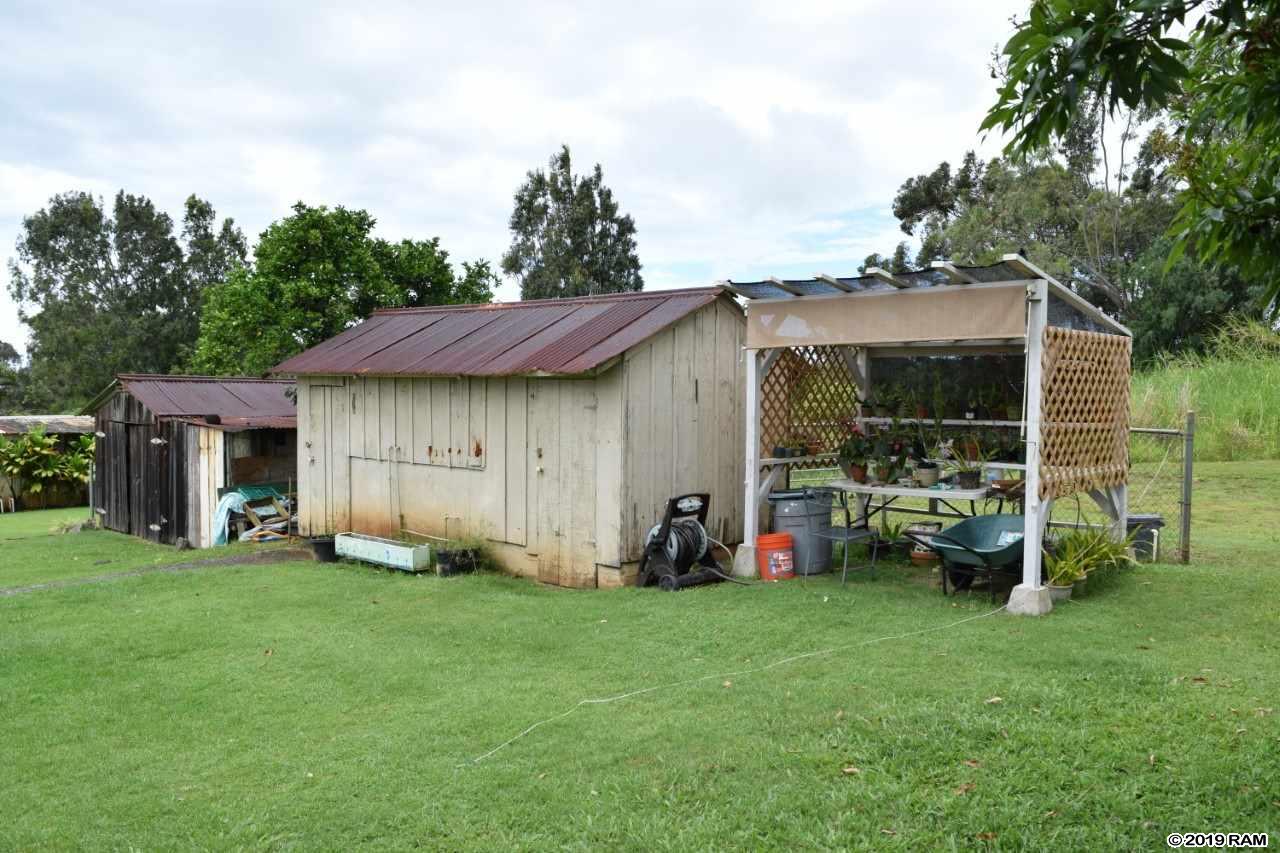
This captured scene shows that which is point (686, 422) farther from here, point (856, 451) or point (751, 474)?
point (856, 451)

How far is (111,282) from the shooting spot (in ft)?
126

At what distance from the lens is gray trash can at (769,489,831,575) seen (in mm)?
8844

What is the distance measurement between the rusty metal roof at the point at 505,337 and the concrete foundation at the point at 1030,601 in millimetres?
3895

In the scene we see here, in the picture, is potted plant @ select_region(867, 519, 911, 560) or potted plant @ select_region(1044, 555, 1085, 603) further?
potted plant @ select_region(867, 519, 911, 560)

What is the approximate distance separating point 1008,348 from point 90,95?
1884cm

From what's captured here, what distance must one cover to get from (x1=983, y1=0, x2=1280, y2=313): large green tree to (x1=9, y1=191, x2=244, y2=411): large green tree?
127ft

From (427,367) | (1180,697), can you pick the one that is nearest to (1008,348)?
(1180,697)

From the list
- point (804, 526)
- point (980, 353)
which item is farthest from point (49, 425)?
point (980, 353)

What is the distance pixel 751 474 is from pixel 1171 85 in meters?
6.38

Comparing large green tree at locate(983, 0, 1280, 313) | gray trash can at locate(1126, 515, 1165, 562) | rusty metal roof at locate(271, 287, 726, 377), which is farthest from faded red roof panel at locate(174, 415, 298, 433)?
large green tree at locate(983, 0, 1280, 313)

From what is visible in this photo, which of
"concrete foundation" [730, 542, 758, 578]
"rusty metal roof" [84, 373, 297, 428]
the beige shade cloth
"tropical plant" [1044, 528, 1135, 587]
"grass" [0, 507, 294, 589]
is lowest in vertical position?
"grass" [0, 507, 294, 589]

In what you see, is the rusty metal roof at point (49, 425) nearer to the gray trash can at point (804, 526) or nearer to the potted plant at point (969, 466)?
the gray trash can at point (804, 526)

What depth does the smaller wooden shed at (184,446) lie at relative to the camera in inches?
567

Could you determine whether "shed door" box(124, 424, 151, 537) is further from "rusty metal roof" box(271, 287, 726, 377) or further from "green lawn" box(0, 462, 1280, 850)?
"green lawn" box(0, 462, 1280, 850)
